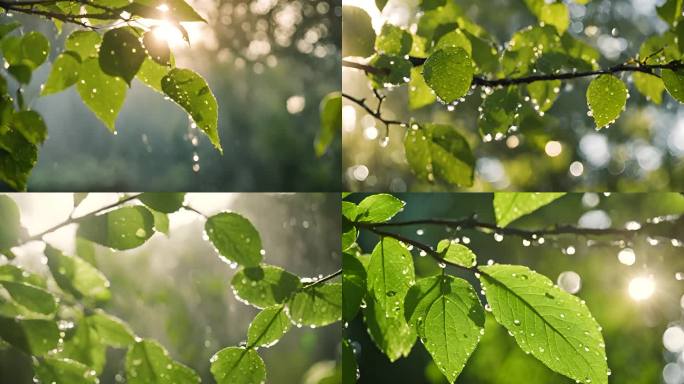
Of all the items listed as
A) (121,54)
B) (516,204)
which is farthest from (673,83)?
(121,54)

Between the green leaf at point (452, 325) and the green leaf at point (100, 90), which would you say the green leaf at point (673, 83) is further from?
the green leaf at point (100, 90)

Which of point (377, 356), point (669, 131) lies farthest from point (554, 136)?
point (377, 356)

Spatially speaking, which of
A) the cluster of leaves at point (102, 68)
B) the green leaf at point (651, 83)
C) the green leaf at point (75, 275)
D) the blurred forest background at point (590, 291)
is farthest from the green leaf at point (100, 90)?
the blurred forest background at point (590, 291)

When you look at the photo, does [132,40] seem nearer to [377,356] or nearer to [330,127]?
[330,127]

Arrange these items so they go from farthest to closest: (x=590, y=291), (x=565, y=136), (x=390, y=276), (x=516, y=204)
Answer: (x=565, y=136) → (x=590, y=291) → (x=516, y=204) → (x=390, y=276)

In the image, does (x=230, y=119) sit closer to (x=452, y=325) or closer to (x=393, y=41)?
(x=393, y=41)

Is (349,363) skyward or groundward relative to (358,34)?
groundward
